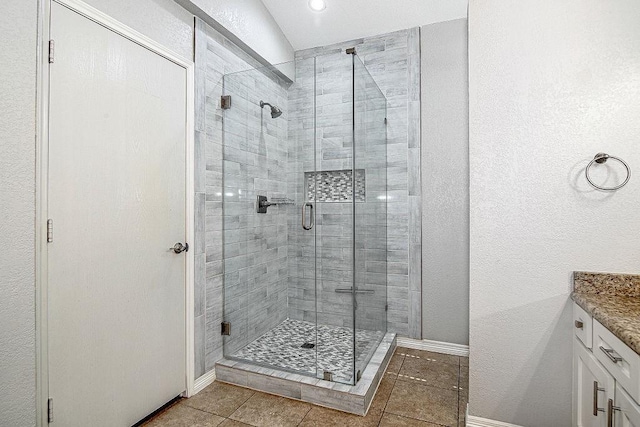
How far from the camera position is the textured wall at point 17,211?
1.31 m

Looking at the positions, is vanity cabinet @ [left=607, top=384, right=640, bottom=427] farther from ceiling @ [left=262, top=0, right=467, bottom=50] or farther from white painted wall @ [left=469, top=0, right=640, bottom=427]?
ceiling @ [left=262, top=0, right=467, bottom=50]

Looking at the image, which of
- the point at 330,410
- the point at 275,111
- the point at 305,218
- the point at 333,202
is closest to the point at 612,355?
the point at 330,410

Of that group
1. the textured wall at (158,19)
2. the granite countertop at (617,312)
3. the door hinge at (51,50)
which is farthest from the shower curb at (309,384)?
the textured wall at (158,19)

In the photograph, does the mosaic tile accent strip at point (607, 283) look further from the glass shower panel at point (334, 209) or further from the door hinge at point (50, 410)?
the door hinge at point (50, 410)

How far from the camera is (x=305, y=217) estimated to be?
8.73 ft

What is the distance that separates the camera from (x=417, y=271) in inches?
117

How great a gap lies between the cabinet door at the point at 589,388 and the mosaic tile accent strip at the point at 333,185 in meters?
1.48

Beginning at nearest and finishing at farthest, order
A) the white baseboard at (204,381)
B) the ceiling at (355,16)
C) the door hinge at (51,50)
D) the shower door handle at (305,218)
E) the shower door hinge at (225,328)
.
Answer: the door hinge at (51,50)
the white baseboard at (204,381)
the shower door hinge at (225,328)
the shower door handle at (305,218)
the ceiling at (355,16)

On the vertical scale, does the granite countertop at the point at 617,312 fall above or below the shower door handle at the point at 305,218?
below

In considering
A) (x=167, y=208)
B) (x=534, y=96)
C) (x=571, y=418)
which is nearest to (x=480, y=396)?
(x=571, y=418)

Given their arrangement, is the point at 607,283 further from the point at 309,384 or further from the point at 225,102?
the point at 225,102

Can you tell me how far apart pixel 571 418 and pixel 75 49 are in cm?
296

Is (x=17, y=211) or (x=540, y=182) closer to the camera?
(x=17, y=211)

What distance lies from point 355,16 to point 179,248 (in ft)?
8.14
